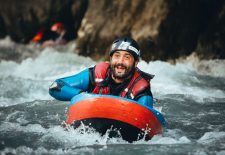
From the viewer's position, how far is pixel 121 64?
20.7ft

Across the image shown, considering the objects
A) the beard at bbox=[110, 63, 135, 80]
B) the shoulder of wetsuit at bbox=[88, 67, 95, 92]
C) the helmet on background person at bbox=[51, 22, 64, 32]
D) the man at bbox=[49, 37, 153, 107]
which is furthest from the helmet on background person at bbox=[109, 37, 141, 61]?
the helmet on background person at bbox=[51, 22, 64, 32]

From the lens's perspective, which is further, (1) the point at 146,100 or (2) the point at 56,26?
(2) the point at 56,26

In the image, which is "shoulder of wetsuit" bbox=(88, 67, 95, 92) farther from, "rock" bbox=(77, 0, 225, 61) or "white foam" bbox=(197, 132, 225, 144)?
"rock" bbox=(77, 0, 225, 61)

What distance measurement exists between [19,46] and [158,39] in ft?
22.2

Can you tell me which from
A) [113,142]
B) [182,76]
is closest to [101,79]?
[113,142]

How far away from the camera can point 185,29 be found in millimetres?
11773

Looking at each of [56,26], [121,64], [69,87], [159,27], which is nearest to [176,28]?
[159,27]

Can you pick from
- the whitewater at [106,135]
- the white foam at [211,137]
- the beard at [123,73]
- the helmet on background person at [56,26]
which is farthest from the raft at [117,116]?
the helmet on background person at [56,26]

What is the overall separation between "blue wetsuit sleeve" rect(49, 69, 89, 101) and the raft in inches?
15.2

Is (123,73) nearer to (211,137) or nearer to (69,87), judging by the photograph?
(69,87)

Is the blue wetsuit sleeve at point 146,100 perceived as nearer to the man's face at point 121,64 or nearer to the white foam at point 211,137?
the man's face at point 121,64

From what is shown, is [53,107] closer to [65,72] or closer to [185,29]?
[65,72]

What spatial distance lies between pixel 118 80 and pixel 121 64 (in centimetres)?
25

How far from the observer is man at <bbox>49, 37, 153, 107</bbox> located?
632 centimetres
